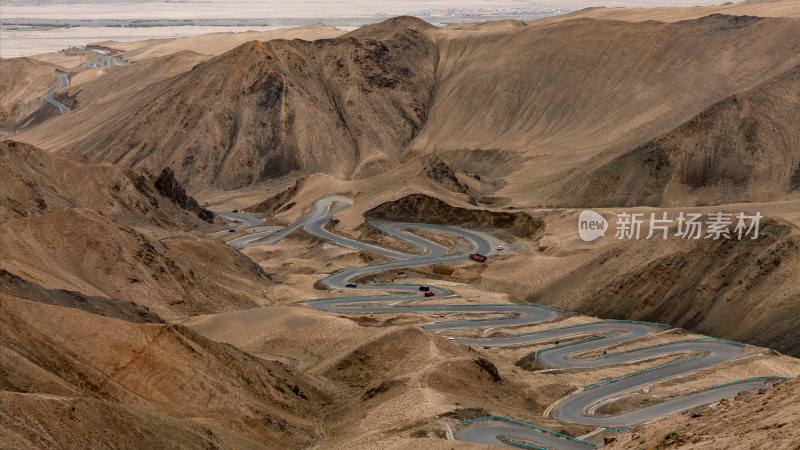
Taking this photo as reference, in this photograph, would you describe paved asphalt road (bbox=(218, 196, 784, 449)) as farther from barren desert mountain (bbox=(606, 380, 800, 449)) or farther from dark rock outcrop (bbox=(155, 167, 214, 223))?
dark rock outcrop (bbox=(155, 167, 214, 223))

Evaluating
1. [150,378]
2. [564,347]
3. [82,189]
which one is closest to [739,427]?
[150,378]

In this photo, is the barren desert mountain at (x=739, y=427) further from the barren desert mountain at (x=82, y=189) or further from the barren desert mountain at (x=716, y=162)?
the barren desert mountain at (x=716, y=162)

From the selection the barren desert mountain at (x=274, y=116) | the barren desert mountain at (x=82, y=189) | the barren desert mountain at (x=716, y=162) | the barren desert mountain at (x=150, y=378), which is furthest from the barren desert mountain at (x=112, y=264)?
the barren desert mountain at (x=274, y=116)

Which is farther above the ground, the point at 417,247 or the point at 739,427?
the point at 739,427

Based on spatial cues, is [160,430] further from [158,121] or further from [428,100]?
[428,100]

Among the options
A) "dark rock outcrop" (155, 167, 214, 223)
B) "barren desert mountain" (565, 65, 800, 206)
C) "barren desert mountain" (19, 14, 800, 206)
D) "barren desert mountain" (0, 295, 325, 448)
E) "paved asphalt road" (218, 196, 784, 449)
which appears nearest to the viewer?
"barren desert mountain" (0, 295, 325, 448)

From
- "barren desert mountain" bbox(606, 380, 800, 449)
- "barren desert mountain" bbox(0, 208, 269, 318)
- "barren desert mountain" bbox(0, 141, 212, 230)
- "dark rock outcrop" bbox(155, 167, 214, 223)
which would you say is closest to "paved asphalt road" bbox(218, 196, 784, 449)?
"barren desert mountain" bbox(0, 208, 269, 318)

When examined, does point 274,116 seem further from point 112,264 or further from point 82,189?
point 112,264

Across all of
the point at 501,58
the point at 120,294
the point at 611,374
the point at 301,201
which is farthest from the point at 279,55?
the point at 611,374
